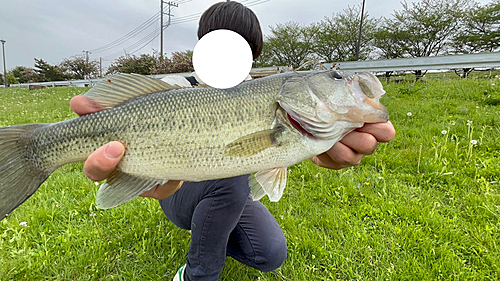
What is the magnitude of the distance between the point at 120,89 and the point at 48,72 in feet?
150

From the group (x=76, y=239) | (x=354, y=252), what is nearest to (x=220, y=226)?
(x=354, y=252)

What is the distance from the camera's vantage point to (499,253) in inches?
73.7

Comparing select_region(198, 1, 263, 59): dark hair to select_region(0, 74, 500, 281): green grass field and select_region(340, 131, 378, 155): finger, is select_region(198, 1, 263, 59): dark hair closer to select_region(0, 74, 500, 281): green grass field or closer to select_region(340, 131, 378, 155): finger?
select_region(340, 131, 378, 155): finger

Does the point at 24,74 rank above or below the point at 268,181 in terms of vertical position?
above

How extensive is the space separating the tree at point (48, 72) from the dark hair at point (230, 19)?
4033 cm

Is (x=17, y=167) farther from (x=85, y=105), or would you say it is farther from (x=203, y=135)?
(x=203, y=135)

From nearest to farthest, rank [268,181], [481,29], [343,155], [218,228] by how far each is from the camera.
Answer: [268,181]
[343,155]
[218,228]
[481,29]

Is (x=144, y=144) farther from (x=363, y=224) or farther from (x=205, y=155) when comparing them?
(x=363, y=224)

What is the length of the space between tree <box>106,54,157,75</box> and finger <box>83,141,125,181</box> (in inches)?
Answer: 875

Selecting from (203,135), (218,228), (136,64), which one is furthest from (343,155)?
(136,64)

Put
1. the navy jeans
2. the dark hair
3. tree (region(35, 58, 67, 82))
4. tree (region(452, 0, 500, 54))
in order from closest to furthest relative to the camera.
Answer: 1. the navy jeans
2. the dark hair
3. tree (region(452, 0, 500, 54))
4. tree (region(35, 58, 67, 82))

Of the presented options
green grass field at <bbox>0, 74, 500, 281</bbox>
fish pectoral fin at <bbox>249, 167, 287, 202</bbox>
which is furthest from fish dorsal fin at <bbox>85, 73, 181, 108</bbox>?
green grass field at <bbox>0, 74, 500, 281</bbox>

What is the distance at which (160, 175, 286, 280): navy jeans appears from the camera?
1.77 m

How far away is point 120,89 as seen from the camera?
1.41 meters
